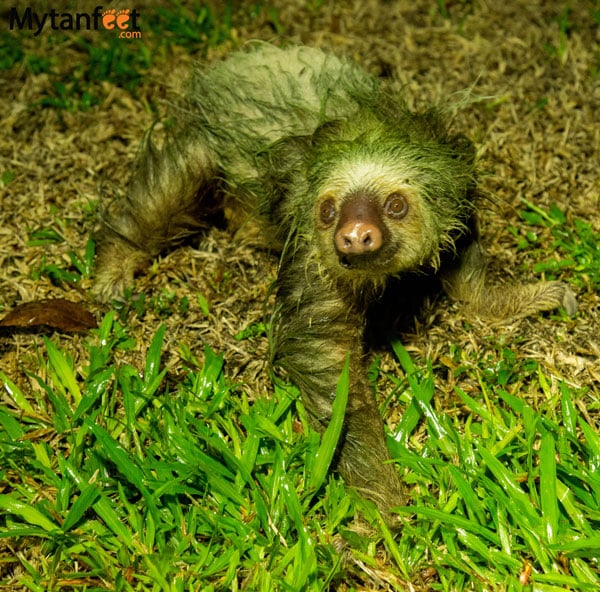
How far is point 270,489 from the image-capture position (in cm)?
323

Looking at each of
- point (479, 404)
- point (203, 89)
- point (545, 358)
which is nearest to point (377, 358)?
point (479, 404)

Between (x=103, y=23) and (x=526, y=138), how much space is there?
335 cm

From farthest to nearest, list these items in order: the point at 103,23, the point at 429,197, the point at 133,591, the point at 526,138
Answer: the point at 103,23 → the point at 526,138 → the point at 429,197 → the point at 133,591

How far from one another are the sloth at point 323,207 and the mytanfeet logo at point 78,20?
165 centimetres

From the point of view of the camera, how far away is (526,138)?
4.99m

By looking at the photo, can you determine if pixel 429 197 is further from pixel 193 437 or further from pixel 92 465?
pixel 92 465

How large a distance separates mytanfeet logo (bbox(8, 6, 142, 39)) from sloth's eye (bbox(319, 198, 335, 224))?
10.7 feet

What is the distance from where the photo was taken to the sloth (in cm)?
335

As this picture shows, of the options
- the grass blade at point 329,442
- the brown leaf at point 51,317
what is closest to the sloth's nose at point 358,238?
the grass blade at point 329,442

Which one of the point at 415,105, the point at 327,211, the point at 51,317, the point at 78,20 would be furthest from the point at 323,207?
the point at 78,20

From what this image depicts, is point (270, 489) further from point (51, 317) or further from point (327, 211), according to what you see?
point (51, 317)

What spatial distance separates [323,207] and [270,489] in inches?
48.3

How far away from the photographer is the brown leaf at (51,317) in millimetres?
4031

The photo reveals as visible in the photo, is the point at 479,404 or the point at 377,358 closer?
the point at 479,404
